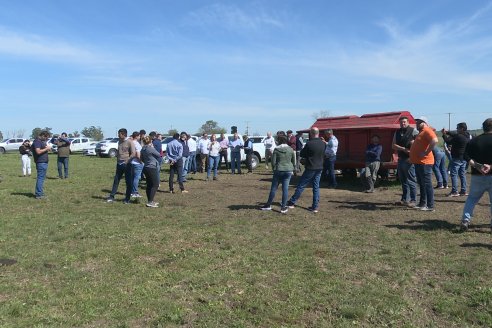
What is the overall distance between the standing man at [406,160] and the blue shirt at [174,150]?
5.54 m

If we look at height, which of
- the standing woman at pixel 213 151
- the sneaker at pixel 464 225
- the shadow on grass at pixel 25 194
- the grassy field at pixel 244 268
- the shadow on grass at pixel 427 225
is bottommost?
the grassy field at pixel 244 268

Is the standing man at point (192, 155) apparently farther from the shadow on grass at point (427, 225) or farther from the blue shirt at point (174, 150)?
the shadow on grass at point (427, 225)

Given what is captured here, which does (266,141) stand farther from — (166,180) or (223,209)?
(223,209)

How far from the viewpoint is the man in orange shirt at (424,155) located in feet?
25.4

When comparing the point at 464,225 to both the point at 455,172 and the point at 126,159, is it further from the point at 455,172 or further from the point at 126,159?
the point at 126,159

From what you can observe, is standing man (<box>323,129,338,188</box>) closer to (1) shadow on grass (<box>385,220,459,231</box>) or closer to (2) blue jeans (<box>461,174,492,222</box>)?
(1) shadow on grass (<box>385,220,459,231</box>)

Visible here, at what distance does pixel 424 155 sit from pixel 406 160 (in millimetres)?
756

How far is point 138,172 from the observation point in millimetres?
10102

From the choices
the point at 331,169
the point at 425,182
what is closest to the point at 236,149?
the point at 331,169

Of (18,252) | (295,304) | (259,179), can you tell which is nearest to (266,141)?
(259,179)

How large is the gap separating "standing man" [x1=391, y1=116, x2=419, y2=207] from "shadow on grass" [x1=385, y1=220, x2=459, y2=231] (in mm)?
1450

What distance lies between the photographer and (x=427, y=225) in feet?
22.9

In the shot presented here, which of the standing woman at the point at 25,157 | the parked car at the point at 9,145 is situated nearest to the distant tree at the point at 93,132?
the parked car at the point at 9,145

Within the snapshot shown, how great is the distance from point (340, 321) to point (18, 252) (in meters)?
4.40
